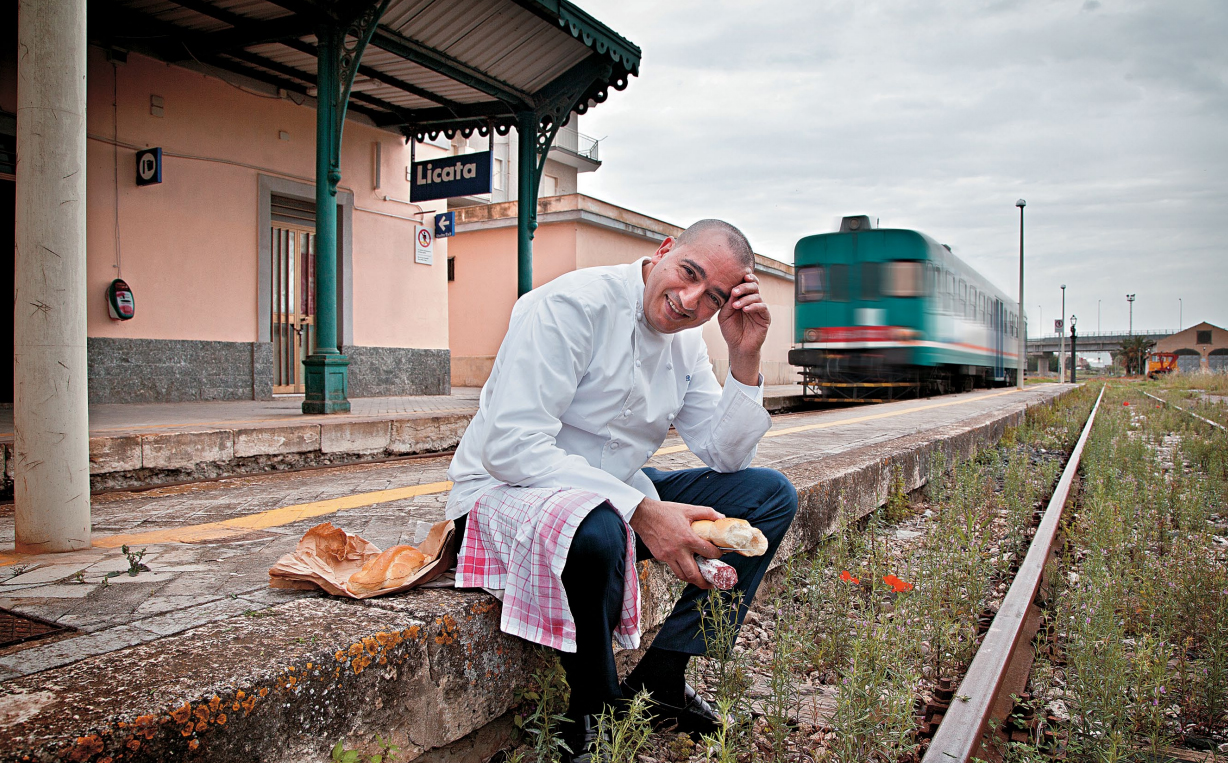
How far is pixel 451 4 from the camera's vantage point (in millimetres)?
7496

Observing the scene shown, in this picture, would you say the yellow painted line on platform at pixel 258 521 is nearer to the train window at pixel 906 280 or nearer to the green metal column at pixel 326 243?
the green metal column at pixel 326 243

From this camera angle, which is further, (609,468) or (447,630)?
(609,468)

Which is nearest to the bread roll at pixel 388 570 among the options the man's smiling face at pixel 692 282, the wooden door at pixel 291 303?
the man's smiling face at pixel 692 282

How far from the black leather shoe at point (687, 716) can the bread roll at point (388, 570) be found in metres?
0.77

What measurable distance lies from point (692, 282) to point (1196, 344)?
293 feet

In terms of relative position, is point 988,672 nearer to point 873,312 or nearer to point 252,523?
point 252,523

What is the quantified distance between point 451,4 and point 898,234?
29.7ft

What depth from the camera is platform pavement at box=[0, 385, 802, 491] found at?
4.58 m

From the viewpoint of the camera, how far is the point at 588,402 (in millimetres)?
2305

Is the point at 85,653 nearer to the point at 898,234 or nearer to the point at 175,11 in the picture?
the point at 175,11

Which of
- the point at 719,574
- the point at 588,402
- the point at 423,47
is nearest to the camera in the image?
the point at 719,574

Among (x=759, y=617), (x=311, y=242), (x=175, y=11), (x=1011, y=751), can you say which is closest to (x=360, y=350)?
(x=311, y=242)

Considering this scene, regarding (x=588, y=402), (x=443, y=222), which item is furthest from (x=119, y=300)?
(x=588, y=402)

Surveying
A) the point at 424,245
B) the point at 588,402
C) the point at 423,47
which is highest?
the point at 423,47
